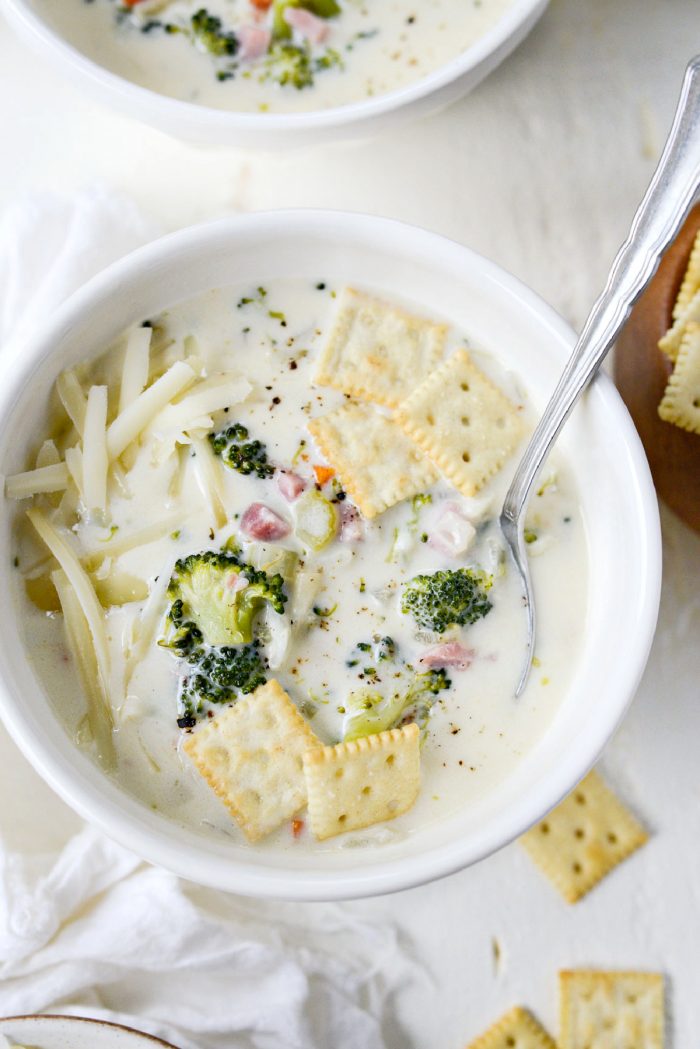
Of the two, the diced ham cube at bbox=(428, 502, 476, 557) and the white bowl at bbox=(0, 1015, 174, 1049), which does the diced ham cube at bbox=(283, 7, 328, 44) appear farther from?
the white bowl at bbox=(0, 1015, 174, 1049)

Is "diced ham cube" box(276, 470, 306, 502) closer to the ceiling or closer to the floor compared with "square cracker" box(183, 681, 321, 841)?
closer to the ceiling

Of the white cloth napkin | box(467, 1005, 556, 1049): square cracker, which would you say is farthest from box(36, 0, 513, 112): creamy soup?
box(467, 1005, 556, 1049): square cracker

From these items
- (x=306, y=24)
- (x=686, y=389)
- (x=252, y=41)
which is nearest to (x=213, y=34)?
(x=252, y=41)

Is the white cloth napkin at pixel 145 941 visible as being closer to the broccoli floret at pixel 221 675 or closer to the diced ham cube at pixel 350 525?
the broccoli floret at pixel 221 675

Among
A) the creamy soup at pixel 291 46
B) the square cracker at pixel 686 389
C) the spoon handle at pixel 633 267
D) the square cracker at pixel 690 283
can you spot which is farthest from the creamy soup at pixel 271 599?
the creamy soup at pixel 291 46

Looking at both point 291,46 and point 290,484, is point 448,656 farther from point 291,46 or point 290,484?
point 291,46

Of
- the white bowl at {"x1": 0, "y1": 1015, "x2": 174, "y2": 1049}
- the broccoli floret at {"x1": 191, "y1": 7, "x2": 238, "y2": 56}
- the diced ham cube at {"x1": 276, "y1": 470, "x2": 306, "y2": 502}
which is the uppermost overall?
the broccoli floret at {"x1": 191, "y1": 7, "x2": 238, "y2": 56}

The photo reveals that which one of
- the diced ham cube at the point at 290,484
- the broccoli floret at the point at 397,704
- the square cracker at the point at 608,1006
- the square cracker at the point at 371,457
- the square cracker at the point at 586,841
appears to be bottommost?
the square cracker at the point at 608,1006
